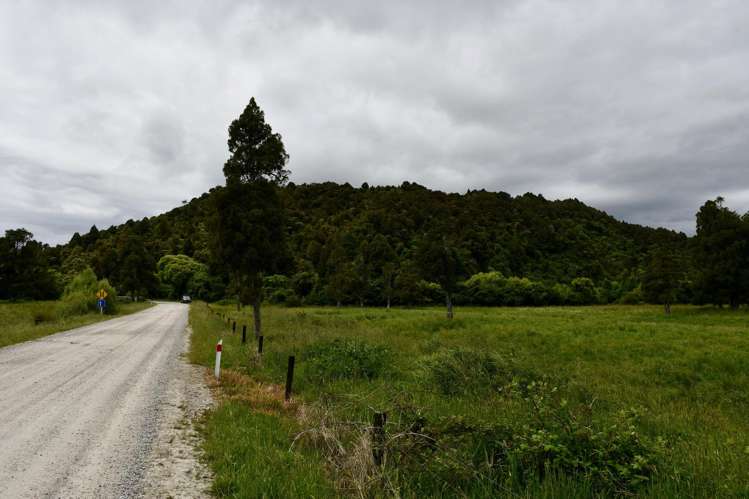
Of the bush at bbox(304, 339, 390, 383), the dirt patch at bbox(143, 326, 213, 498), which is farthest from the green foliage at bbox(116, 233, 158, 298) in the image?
the dirt patch at bbox(143, 326, 213, 498)

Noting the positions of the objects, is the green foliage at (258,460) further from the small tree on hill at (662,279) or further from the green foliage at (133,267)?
the green foliage at (133,267)

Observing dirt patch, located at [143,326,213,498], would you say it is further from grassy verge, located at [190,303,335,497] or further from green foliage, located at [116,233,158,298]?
green foliage, located at [116,233,158,298]

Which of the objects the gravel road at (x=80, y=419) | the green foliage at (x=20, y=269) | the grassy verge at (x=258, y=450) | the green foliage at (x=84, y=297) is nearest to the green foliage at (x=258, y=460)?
the grassy verge at (x=258, y=450)

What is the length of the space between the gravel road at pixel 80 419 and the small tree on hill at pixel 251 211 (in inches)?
240

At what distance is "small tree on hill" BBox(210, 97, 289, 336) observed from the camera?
19.7 m

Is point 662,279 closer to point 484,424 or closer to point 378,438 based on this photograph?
point 484,424

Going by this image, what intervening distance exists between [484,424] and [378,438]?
4.85ft

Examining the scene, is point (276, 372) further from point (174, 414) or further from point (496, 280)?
point (496, 280)

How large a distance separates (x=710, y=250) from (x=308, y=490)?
6110 cm

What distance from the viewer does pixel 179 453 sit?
5.78m

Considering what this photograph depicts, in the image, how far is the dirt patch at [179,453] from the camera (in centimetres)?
466

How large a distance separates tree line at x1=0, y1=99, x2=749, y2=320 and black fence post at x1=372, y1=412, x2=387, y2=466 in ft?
51.8

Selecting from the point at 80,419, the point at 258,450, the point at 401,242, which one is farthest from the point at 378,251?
the point at 258,450

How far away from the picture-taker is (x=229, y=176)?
20484 mm
